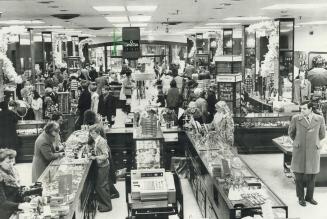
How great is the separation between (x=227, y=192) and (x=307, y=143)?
2.63m

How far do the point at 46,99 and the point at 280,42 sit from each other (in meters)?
6.90

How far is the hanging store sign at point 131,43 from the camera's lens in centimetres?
1415

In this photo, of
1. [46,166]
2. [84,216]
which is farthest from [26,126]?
[84,216]

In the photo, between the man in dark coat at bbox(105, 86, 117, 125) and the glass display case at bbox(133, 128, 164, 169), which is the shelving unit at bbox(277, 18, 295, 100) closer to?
the man in dark coat at bbox(105, 86, 117, 125)

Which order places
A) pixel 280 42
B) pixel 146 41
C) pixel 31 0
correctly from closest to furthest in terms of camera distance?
1. pixel 31 0
2. pixel 280 42
3. pixel 146 41

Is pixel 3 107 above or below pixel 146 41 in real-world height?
below

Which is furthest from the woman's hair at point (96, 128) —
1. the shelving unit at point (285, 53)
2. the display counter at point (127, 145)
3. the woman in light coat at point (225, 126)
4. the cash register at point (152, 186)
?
the shelving unit at point (285, 53)

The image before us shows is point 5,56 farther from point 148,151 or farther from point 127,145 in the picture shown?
point 148,151

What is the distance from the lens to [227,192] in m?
5.78

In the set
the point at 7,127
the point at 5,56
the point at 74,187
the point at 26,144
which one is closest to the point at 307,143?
the point at 74,187

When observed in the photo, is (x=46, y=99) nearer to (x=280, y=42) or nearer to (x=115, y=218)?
(x=115, y=218)

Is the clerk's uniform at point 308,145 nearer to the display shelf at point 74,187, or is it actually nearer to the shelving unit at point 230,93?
the display shelf at point 74,187

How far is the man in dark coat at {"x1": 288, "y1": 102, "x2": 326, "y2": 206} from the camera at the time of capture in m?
7.80

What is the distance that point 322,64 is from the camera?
20.7 metres
